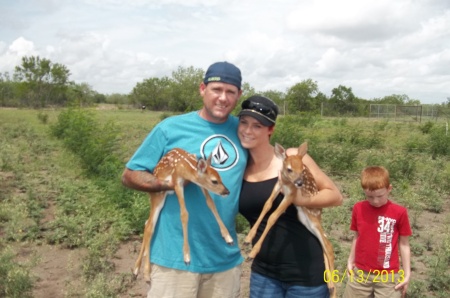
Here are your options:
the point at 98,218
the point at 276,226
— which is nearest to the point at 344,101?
the point at 98,218

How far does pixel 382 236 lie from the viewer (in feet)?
12.5

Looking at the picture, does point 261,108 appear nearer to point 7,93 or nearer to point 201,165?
point 201,165

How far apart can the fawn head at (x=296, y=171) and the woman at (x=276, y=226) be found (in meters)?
0.09

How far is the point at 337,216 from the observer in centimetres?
809

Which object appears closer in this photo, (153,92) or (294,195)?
(294,195)

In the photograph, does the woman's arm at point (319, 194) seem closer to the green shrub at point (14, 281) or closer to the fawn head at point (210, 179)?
the fawn head at point (210, 179)

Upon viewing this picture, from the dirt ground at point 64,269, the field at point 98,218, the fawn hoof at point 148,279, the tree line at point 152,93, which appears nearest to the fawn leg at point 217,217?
the fawn hoof at point 148,279

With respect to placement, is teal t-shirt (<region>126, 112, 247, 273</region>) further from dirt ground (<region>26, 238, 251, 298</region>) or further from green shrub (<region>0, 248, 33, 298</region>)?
dirt ground (<region>26, 238, 251, 298</region>)

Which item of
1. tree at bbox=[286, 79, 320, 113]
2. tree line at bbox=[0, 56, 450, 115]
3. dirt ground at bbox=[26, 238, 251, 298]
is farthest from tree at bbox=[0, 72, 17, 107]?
dirt ground at bbox=[26, 238, 251, 298]

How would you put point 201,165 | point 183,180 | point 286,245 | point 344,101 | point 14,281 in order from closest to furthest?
point 201,165 → point 183,180 → point 286,245 → point 14,281 → point 344,101

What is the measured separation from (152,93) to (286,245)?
71185 mm

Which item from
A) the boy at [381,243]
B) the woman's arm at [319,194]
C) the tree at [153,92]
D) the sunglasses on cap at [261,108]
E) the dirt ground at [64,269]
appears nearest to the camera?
the woman's arm at [319,194]

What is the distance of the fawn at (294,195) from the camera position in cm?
278

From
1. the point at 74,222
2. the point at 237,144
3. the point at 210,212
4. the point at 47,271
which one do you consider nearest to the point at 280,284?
the point at 210,212
